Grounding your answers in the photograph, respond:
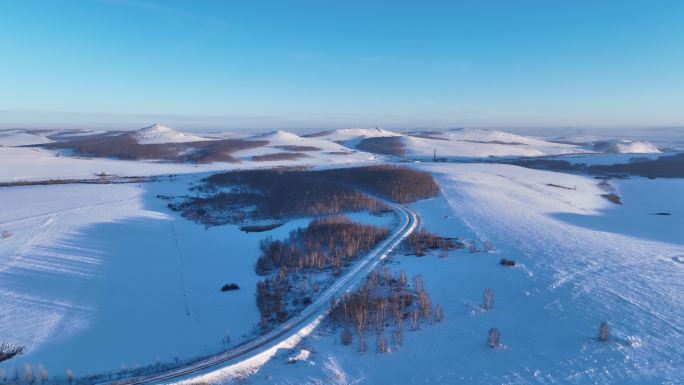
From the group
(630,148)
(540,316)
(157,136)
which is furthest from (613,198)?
(157,136)

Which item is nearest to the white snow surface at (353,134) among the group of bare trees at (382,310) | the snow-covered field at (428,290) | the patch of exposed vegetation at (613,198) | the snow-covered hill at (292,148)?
the snow-covered hill at (292,148)

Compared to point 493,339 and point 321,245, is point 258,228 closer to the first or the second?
point 321,245

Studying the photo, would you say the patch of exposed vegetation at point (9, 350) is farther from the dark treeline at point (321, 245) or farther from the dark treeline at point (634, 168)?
the dark treeline at point (634, 168)

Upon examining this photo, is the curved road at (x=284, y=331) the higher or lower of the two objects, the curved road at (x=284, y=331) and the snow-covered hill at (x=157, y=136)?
the lower

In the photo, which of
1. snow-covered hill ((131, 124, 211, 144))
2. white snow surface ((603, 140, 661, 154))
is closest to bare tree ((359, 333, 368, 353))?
snow-covered hill ((131, 124, 211, 144))

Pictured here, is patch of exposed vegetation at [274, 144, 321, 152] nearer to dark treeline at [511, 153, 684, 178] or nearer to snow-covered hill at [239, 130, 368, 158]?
snow-covered hill at [239, 130, 368, 158]

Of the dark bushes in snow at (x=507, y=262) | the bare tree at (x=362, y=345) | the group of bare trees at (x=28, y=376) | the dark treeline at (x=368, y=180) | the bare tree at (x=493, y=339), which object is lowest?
the group of bare trees at (x=28, y=376)

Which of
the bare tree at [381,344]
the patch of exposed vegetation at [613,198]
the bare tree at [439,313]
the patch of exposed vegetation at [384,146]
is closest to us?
the bare tree at [381,344]
